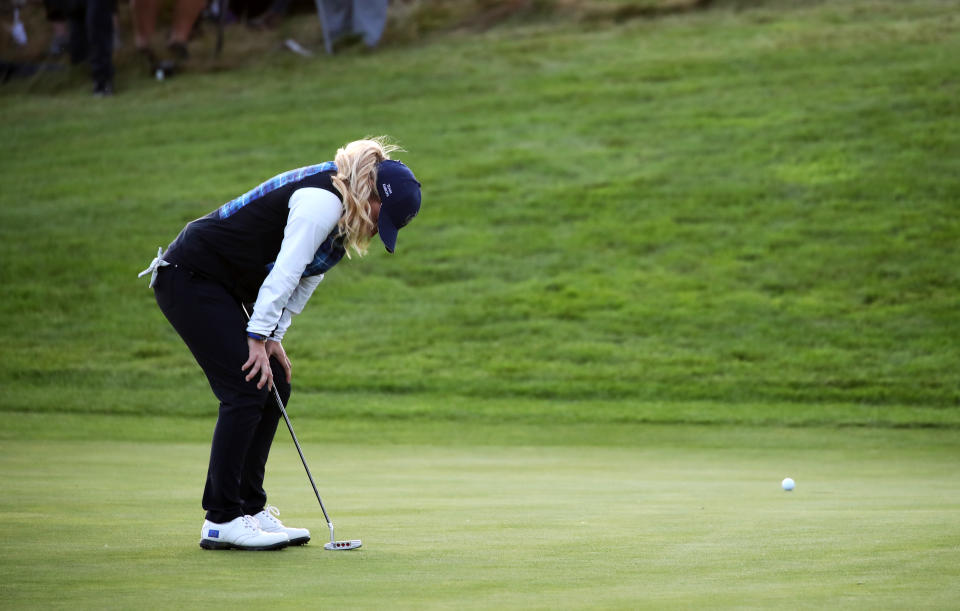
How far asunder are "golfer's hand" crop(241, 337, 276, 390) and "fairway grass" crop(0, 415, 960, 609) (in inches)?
27.8

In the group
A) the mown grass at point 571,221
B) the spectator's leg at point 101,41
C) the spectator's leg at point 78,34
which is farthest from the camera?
the spectator's leg at point 78,34

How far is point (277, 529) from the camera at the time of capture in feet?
17.3

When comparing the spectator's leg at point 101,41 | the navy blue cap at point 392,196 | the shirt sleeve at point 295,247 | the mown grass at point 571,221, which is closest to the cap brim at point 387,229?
the navy blue cap at point 392,196

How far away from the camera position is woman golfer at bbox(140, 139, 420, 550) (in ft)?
16.1

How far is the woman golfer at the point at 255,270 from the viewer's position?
4.91 metres

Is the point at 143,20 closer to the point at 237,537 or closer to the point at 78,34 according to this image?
the point at 78,34

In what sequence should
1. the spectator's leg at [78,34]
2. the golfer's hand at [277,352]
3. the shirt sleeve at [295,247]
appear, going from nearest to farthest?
the shirt sleeve at [295,247]
the golfer's hand at [277,352]
the spectator's leg at [78,34]

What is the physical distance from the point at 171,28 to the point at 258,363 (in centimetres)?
2723

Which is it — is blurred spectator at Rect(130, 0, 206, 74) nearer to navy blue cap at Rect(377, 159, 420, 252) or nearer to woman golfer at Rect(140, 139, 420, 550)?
woman golfer at Rect(140, 139, 420, 550)

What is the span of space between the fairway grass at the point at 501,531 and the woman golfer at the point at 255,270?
268 mm

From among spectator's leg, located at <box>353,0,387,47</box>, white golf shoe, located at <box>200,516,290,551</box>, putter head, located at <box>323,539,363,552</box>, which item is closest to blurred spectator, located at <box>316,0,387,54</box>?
spectator's leg, located at <box>353,0,387,47</box>

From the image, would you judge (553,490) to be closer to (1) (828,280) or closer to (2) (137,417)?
(2) (137,417)

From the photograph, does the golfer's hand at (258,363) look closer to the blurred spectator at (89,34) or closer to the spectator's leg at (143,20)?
the blurred spectator at (89,34)

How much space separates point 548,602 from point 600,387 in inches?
432
